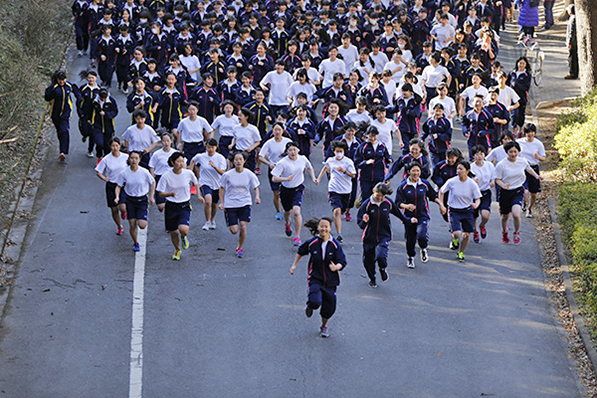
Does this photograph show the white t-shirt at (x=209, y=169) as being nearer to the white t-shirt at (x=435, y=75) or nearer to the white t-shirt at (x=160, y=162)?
the white t-shirt at (x=160, y=162)

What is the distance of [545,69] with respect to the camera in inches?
968

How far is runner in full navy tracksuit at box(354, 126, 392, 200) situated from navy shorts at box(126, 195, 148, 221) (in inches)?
140

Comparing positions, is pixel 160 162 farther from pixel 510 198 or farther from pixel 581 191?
pixel 581 191

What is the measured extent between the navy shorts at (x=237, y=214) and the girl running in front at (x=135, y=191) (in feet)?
3.80

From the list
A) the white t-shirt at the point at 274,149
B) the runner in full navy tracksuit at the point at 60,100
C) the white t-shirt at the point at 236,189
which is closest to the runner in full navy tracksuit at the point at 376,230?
the white t-shirt at the point at 236,189

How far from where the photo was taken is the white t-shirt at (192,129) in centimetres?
1648

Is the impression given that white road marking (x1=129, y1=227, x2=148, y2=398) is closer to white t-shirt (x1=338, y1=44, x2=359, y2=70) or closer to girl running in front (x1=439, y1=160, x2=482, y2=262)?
girl running in front (x1=439, y1=160, x2=482, y2=262)

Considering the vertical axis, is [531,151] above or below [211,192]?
above

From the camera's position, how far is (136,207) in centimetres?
1410

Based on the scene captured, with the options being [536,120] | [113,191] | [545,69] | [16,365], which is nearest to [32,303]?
[16,365]

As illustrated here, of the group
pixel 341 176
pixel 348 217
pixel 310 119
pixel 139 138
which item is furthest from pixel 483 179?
pixel 139 138

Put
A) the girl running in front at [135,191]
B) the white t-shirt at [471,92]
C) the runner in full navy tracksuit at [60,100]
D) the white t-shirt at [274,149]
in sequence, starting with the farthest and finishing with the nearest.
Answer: the white t-shirt at [471,92] < the runner in full navy tracksuit at [60,100] < the white t-shirt at [274,149] < the girl running in front at [135,191]

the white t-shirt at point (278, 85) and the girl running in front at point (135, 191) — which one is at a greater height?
the white t-shirt at point (278, 85)

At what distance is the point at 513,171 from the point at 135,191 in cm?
581
